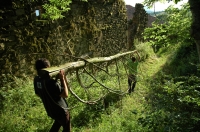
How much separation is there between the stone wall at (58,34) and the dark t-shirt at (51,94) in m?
1.42

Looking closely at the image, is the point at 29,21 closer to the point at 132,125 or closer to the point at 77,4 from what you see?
the point at 77,4

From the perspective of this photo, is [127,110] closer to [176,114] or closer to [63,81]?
[176,114]

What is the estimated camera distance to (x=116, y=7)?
440 inches

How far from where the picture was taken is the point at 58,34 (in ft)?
27.5

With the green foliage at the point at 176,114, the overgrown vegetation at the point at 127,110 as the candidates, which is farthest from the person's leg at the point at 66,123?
the green foliage at the point at 176,114

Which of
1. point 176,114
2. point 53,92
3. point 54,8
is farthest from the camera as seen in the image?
point 54,8

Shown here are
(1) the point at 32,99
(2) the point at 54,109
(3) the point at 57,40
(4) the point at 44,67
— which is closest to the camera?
(4) the point at 44,67

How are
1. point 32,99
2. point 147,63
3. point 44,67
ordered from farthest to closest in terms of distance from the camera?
point 147,63
point 32,99
point 44,67

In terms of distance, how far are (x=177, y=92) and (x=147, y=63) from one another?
7643 mm

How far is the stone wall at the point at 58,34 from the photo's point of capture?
22.4 ft

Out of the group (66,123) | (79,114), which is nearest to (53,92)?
(66,123)

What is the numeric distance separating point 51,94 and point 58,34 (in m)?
5.46

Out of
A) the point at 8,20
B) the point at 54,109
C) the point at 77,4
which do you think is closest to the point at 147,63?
the point at 77,4

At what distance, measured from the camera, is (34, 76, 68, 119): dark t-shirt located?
10.5ft
